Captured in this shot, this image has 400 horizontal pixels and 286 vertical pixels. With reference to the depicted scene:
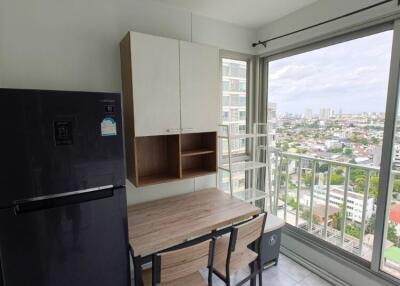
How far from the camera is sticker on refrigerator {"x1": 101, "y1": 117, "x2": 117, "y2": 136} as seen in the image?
4.21 ft

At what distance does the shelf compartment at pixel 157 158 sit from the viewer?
197 centimetres

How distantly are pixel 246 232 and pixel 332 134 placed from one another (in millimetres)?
1366

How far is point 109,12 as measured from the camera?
5.87 feet

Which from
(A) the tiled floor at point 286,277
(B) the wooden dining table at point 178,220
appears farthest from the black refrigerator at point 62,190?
(A) the tiled floor at point 286,277

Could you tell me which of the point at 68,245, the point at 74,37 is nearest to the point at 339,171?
the point at 68,245

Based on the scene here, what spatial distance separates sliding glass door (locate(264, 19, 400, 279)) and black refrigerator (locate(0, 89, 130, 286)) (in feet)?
6.39

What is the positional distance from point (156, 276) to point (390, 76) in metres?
2.15

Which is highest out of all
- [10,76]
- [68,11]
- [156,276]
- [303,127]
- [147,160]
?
[68,11]

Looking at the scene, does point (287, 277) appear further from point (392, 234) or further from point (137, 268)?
point (137, 268)

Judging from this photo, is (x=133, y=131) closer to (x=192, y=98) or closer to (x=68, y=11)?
(x=192, y=98)

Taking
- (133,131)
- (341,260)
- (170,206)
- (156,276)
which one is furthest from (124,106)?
(341,260)

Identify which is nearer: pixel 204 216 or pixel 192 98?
pixel 204 216

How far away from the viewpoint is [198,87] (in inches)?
77.3

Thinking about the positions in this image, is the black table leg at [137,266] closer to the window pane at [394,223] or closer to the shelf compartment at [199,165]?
the shelf compartment at [199,165]
